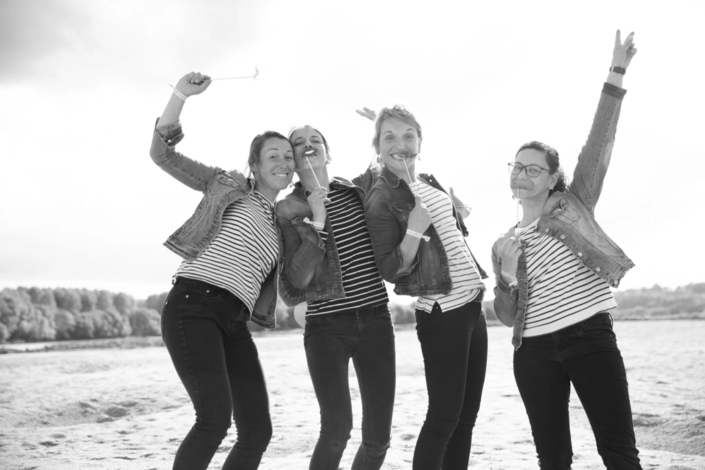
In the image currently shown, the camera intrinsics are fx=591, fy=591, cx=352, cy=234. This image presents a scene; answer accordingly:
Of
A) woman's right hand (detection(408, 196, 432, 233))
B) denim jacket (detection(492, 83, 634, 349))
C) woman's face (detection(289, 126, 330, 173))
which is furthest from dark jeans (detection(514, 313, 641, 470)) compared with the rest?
woman's face (detection(289, 126, 330, 173))

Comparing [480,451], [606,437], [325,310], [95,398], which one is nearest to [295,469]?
[480,451]

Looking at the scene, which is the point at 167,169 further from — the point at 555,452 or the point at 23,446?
the point at 23,446

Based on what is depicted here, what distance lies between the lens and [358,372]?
10.5 feet

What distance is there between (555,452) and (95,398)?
700 centimetres

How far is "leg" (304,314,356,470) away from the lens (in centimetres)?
297

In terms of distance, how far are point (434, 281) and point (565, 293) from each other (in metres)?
0.66

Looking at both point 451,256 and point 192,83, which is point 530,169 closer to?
point 451,256

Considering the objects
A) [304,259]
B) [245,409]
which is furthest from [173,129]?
[245,409]

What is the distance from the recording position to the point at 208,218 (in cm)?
332

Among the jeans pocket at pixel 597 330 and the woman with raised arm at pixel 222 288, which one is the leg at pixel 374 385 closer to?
the woman with raised arm at pixel 222 288

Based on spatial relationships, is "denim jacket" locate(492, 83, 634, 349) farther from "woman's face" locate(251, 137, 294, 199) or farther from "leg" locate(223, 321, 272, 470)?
"leg" locate(223, 321, 272, 470)

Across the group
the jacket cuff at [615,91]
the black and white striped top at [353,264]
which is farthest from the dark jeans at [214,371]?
the jacket cuff at [615,91]

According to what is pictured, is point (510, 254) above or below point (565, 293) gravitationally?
above

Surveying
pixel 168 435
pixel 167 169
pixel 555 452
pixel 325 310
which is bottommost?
pixel 168 435
